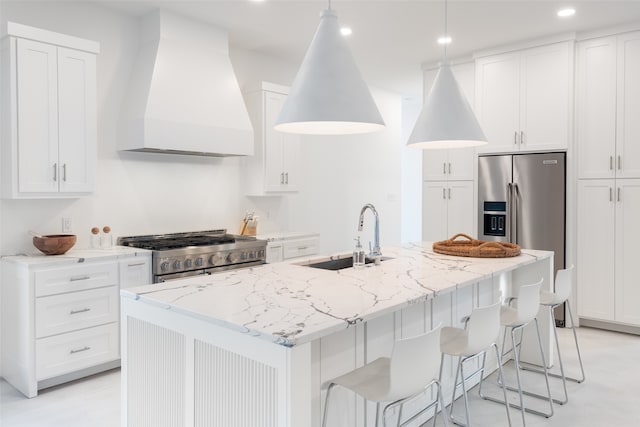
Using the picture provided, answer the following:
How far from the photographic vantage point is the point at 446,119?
301 centimetres

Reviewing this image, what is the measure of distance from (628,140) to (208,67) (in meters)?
3.82

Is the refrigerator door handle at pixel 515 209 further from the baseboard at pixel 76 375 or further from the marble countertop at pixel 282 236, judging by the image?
the baseboard at pixel 76 375

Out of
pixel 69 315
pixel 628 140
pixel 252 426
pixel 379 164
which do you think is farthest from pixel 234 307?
pixel 379 164

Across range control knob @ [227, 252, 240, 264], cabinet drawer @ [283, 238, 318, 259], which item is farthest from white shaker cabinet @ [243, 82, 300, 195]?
range control knob @ [227, 252, 240, 264]

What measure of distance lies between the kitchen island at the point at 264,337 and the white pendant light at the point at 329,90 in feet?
2.57

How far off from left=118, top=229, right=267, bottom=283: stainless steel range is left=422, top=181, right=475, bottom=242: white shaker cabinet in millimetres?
2241

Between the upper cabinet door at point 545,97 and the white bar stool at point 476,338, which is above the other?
the upper cabinet door at point 545,97

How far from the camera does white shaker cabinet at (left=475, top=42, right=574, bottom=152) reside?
186 inches

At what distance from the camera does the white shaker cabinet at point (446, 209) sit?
5469 millimetres

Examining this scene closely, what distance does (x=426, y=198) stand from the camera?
19.1 ft

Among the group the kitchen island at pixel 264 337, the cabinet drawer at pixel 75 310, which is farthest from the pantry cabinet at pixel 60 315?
the kitchen island at pixel 264 337

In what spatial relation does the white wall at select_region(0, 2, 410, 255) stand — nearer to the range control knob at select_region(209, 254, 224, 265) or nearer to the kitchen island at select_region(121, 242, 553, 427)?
the range control knob at select_region(209, 254, 224, 265)

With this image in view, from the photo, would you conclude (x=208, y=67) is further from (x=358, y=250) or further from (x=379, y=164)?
(x=379, y=164)

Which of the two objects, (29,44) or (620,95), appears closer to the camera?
(29,44)
